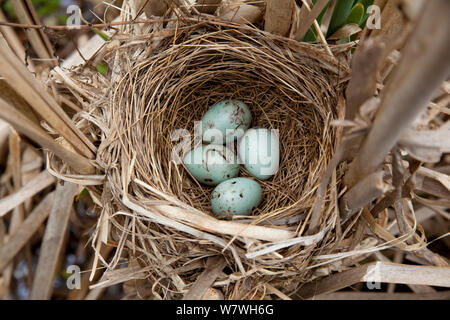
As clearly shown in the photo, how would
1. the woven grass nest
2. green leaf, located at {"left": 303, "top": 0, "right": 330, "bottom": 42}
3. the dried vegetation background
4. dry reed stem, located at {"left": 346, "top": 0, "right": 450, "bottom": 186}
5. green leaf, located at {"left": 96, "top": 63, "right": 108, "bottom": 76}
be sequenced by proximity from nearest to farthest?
dry reed stem, located at {"left": 346, "top": 0, "right": 450, "bottom": 186}, the dried vegetation background, the woven grass nest, green leaf, located at {"left": 303, "top": 0, "right": 330, "bottom": 42}, green leaf, located at {"left": 96, "top": 63, "right": 108, "bottom": 76}

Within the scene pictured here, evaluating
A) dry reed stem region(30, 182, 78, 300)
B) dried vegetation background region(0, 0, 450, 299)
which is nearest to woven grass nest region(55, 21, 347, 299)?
dried vegetation background region(0, 0, 450, 299)

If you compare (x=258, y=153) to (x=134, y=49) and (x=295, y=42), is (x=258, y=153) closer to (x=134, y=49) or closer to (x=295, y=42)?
(x=295, y=42)

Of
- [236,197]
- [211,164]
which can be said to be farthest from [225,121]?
[236,197]

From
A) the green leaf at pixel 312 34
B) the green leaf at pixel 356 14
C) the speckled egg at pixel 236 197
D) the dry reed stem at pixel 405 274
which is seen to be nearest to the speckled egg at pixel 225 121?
the speckled egg at pixel 236 197

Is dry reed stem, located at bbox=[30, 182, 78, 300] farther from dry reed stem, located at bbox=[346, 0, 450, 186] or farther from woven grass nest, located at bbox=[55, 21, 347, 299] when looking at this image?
dry reed stem, located at bbox=[346, 0, 450, 186]

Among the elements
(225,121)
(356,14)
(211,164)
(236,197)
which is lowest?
(236,197)

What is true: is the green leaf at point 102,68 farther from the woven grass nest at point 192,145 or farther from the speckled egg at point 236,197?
the speckled egg at point 236,197

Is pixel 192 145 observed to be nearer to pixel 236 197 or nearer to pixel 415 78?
pixel 236 197
